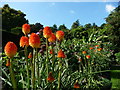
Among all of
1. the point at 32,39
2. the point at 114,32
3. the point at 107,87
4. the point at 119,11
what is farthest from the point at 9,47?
the point at 119,11

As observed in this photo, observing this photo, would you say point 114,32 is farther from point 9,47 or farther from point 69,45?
point 9,47

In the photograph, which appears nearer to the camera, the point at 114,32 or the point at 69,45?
the point at 69,45

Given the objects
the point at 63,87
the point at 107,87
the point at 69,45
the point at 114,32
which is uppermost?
the point at 114,32

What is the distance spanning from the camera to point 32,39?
873 mm

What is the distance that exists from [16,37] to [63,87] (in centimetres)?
772

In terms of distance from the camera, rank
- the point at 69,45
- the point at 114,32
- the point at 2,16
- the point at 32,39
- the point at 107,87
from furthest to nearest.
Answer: the point at 114,32 < the point at 2,16 < the point at 69,45 < the point at 107,87 < the point at 32,39

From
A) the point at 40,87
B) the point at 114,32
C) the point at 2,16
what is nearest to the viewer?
the point at 40,87

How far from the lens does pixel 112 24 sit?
52.3 feet

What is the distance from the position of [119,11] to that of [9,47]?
57.0 feet

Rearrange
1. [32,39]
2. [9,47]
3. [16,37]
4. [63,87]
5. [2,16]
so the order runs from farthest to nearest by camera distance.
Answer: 1. [2,16]
2. [16,37]
3. [63,87]
4. [32,39]
5. [9,47]

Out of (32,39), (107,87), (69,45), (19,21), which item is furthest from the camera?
(19,21)

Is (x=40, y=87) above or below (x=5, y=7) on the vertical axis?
below

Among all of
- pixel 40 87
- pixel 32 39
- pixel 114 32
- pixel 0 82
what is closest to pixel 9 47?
pixel 32 39

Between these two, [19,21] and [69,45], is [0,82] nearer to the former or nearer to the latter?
[69,45]
